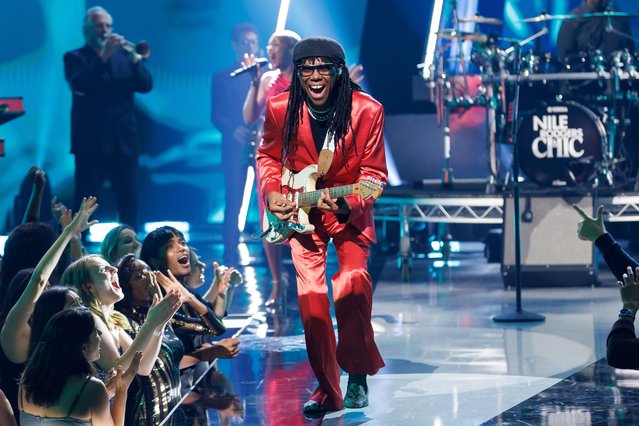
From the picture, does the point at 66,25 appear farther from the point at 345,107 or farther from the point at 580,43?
the point at 345,107

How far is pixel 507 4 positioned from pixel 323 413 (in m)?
8.24

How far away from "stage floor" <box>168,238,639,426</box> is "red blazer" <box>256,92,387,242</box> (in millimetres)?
893

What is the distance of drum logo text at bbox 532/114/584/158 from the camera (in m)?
9.88

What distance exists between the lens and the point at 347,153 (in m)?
5.68

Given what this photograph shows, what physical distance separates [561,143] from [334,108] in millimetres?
4570

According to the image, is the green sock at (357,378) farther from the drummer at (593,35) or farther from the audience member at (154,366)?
the drummer at (593,35)

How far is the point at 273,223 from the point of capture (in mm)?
5664

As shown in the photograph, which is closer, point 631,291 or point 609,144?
point 631,291

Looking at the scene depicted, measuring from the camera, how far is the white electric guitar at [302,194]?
18.2 feet

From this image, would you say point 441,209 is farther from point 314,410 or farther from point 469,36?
point 314,410

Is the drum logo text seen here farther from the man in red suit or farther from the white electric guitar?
the white electric guitar

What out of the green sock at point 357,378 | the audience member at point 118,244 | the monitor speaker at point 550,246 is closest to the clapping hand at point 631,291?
the green sock at point 357,378

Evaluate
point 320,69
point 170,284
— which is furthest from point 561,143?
point 170,284

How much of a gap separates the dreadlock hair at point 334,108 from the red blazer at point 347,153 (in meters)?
0.02
